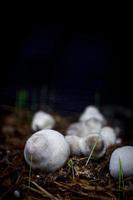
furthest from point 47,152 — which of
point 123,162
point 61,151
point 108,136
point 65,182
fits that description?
point 108,136

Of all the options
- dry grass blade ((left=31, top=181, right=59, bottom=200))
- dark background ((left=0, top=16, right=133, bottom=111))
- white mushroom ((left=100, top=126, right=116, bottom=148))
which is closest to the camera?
dry grass blade ((left=31, top=181, right=59, bottom=200))

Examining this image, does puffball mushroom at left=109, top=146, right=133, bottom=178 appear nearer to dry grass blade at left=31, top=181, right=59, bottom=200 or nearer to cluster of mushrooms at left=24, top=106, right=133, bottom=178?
cluster of mushrooms at left=24, top=106, right=133, bottom=178

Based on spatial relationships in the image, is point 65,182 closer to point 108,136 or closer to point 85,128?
point 108,136

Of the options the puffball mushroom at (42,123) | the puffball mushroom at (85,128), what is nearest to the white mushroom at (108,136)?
the puffball mushroom at (85,128)

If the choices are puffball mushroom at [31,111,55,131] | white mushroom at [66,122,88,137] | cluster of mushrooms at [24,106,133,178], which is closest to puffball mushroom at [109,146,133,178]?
cluster of mushrooms at [24,106,133,178]

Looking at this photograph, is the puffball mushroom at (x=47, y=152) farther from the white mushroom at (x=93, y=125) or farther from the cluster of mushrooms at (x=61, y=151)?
the white mushroom at (x=93, y=125)

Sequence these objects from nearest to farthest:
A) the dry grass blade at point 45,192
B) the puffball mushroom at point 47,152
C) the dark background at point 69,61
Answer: the dry grass blade at point 45,192
the puffball mushroom at point 47,152
the dark background at point 69,61
